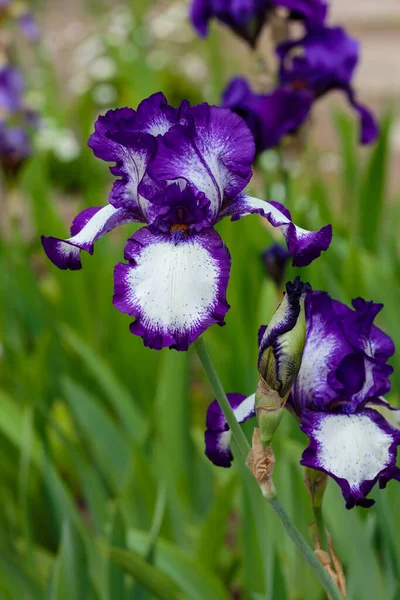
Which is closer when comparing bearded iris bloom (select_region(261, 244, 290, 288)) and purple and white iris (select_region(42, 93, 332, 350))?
purple and white iris (select_region(42, 93, 332, 350))

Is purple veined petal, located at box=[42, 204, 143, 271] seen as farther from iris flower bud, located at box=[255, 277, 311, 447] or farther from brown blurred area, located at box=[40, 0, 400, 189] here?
brown blurred area, located at box=[40, 0, 400, 189]

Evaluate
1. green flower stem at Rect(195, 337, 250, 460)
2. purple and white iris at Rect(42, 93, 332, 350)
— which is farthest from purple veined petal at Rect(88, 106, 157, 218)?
green flower stem at Rect(195, 337, 250, 460)

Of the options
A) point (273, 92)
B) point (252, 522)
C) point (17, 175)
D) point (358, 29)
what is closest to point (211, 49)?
point (17, 175)

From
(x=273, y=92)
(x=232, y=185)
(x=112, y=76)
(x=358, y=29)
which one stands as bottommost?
(x=232, y=185)

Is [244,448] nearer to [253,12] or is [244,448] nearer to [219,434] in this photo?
[219,434]

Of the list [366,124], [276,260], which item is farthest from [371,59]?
Answer: [276,260]

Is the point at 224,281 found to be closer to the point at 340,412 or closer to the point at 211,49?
the point at 340,412

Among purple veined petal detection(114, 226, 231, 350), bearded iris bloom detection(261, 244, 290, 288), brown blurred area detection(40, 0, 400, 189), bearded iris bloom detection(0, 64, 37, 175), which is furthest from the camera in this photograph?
brown blurred area detection(40, 0, 400, 189)
